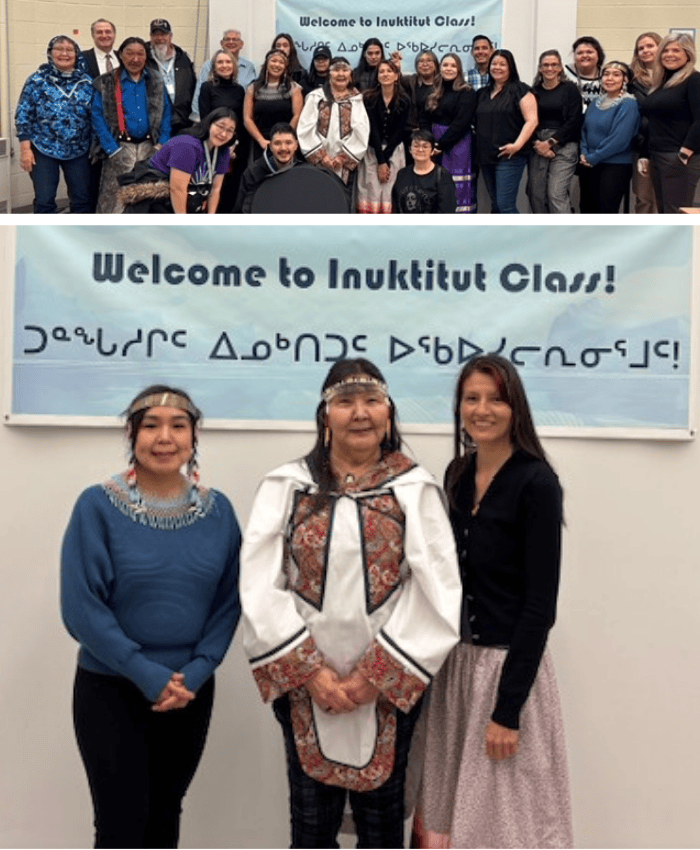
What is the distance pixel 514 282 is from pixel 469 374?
0.57 metres

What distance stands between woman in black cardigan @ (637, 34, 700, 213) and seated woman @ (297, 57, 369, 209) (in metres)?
1.38

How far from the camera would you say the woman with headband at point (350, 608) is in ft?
9.09

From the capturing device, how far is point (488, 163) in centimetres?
693

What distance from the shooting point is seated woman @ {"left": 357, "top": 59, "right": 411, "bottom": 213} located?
6.98 metres

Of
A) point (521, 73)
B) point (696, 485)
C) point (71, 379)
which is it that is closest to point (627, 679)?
point (696, 485)

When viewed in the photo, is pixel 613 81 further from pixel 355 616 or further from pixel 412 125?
pixel 355 616

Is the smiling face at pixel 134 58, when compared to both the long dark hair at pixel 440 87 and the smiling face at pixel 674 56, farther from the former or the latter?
the smiling face at pixel 674 56

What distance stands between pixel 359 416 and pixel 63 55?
455 centimetres

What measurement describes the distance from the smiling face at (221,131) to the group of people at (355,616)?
119 inches

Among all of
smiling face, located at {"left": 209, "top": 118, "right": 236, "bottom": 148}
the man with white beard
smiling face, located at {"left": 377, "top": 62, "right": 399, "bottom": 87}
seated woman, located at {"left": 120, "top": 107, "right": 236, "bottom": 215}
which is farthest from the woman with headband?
the man with white beard

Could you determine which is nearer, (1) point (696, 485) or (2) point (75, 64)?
(1) point (696, 485)

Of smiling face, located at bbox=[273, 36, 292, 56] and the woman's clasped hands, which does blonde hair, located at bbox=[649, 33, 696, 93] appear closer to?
smiling face, located at bbox=[273, 36, 292, 56]

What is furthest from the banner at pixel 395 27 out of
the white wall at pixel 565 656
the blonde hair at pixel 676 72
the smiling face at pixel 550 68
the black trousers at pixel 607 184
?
the white wall at pixel 565 656

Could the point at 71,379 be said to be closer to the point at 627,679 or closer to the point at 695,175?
the point at 627,679
